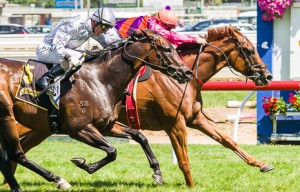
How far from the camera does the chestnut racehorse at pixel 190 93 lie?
828cm

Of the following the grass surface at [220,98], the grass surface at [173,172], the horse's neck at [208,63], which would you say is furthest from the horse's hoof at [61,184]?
the grass surface at [220,98]

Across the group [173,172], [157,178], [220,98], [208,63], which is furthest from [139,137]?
[220,98]

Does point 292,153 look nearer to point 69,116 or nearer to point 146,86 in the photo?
point 146,86

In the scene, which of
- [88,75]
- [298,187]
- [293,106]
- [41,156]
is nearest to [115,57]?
[88,75]

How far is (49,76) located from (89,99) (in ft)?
1.40

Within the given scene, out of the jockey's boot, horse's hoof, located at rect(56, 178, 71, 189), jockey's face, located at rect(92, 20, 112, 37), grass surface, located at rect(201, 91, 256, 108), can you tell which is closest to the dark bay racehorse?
horse's hoof, located at rect(56, 178, 71, 189)

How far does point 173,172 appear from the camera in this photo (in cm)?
923

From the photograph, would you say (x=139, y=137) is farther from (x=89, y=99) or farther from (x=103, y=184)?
(x=89, y=99)

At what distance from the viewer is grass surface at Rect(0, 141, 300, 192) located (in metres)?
8.23

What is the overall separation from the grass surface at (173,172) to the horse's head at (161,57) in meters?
1.18

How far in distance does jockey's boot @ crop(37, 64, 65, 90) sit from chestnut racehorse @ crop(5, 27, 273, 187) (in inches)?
41.3

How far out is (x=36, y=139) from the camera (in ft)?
27.6

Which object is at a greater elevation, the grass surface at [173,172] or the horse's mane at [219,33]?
the horse's mane at [219,33]

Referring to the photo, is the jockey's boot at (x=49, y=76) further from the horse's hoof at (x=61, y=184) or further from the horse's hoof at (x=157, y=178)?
the horse's hoof at (x=157, y=178)
